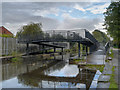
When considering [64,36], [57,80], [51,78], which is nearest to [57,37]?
[64,36]

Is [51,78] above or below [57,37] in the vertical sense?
below

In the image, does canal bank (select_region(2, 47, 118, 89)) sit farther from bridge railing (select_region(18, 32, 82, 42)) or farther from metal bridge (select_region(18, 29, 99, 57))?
bridge railing (select_region(18, 32, 82, 42))

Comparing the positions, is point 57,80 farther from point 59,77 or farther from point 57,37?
point 57,37

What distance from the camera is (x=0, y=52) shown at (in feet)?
58.7

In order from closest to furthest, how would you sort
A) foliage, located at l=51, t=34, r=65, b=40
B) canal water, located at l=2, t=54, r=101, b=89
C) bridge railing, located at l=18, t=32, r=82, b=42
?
canal water, located at l=2, t=54, r=101, b=89
bridge railing, located at l=18, t=32, r=82, b=42
foliage, located at l=51, t=34, r=65, b=40

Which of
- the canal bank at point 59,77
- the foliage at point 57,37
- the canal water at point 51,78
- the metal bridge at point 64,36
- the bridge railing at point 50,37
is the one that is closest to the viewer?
the canal bank at point 59,77

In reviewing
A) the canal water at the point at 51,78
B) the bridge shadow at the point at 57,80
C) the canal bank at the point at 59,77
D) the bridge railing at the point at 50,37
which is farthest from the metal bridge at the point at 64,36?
the bridge shadow at the point at 57,80

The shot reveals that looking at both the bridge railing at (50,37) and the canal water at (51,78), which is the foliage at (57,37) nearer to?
the bridge railing at (50,37)

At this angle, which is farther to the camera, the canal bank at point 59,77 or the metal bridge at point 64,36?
the metal bridge at point 64,36

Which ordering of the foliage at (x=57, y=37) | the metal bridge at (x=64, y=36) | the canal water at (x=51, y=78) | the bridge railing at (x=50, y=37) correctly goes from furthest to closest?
the foliage at (x=57, y=37) < the bridge railing at (x=50, y=37) < the metal bridge at (x=64, y=36) < the canal water at (x=51, y=78)

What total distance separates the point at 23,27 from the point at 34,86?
28319 mm

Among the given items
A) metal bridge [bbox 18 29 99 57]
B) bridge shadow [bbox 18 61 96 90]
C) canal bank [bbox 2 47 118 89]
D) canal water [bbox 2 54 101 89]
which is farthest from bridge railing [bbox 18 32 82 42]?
bridge shadow [bbox 18 61 96 90]

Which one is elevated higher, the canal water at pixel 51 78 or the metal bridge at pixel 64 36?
the metal bridge at pixel 64 36

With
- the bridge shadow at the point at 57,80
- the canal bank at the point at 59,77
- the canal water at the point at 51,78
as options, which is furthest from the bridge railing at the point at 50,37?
the bridge shadow at the point at 57,80
